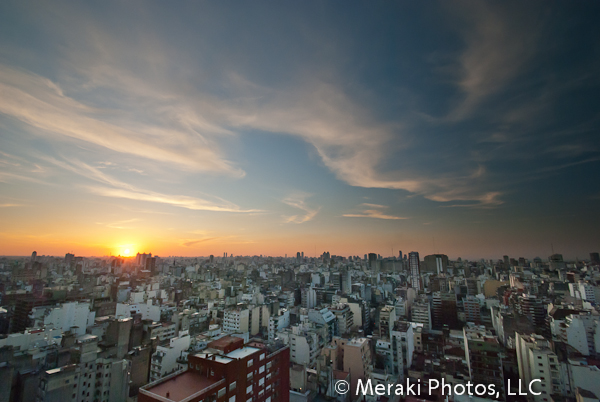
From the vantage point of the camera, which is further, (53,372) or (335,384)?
(335,384)

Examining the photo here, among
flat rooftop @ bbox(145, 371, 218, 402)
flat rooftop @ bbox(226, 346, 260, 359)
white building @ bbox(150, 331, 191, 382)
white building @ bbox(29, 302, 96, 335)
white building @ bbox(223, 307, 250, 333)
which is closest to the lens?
flat rooftop @ bbox(145, 371, 218, 402)

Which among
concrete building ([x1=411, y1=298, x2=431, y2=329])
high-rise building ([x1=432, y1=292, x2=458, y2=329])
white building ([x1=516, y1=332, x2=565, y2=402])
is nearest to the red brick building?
white building ([x1=516, y1=332, x2=565, y2=402])

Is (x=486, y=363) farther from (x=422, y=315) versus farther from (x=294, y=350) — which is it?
(x=422, y=315)

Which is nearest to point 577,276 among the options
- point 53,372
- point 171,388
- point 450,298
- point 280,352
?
point 450,298

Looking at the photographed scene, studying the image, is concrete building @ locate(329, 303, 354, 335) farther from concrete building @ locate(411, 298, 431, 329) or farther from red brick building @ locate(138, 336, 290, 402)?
red brick building @ locate(138, 336, 290, 402)

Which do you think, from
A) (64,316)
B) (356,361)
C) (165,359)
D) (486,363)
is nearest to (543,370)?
(486,363)

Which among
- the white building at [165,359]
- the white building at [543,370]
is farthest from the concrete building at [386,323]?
the white building at [165,359]

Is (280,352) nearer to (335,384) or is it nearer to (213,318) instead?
(335,384)

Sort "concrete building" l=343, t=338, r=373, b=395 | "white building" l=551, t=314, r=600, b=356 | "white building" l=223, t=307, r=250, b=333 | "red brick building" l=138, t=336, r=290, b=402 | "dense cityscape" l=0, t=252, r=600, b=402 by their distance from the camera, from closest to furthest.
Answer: "red brick building" l=138, t=336, r=290, b=402 < "dense cityscape" l=0, t=252, r=600, b=402 < "concrete building" l=343, t=338, r=373, b=395 < "white building" l=551, t=314, r=600, b=356 < "white building" l=223, t=307, r=250, b=333
